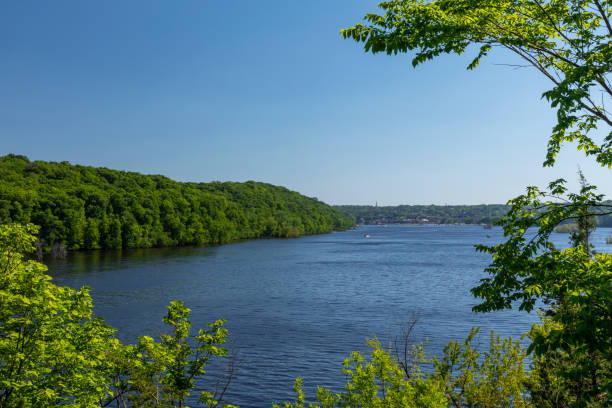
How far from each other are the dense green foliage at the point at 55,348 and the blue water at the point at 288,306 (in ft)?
39.2

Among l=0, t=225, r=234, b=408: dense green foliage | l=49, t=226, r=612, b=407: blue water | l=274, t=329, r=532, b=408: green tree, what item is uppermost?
l=0, t=225, r=234, b=408: dense green foliage

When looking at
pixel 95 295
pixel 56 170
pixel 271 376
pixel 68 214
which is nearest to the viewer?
pixel 271 376

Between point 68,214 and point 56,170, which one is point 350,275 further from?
point 56,170

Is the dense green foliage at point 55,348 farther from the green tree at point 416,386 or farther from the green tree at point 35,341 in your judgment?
the green tree at point 416,386

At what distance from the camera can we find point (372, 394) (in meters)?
10.1

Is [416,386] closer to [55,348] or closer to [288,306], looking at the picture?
[55,348]

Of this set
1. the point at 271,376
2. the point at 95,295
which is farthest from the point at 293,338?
the point at 95,295

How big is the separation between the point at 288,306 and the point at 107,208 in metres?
76.7

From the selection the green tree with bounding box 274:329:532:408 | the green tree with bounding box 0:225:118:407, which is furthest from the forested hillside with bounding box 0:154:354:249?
the green tree with bounding box 274:329:532:408

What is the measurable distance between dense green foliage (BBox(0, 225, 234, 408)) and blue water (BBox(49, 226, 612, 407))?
1196 centimetres

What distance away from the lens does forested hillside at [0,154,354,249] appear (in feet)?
282

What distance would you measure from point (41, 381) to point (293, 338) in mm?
22730

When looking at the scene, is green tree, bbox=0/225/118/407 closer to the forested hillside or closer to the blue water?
the blue water

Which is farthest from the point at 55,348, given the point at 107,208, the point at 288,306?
the point at 107,208
